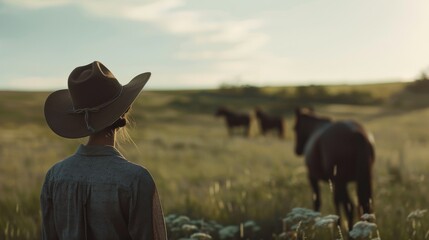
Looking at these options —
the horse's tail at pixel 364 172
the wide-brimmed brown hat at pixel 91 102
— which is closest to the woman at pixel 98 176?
the wide-brimmed brown hat at pixel 91 102

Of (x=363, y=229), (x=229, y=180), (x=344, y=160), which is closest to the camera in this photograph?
(x=363, y=229)

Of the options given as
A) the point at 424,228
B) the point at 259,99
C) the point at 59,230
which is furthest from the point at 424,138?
the point at 259,99

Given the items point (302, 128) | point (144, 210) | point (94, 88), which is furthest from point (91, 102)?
point (302, 128)

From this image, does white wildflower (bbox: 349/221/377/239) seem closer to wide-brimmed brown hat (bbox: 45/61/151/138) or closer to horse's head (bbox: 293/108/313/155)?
wide-brimmed brown hat (bbox: 45/61/151/138)

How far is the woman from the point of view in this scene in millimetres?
2664

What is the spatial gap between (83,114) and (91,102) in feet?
0.25

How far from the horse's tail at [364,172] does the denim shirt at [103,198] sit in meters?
5.27

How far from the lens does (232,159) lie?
704 inches

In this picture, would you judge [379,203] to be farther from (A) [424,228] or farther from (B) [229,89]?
(B) [229,89]

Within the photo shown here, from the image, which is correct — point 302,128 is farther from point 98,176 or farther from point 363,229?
point 98,176

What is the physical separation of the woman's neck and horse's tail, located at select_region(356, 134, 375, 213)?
529 cm

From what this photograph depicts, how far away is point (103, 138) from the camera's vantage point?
2.81 m

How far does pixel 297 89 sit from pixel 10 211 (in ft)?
251

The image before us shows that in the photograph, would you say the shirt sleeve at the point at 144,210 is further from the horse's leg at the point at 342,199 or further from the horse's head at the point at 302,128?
the horse's head at the point at 302,128
